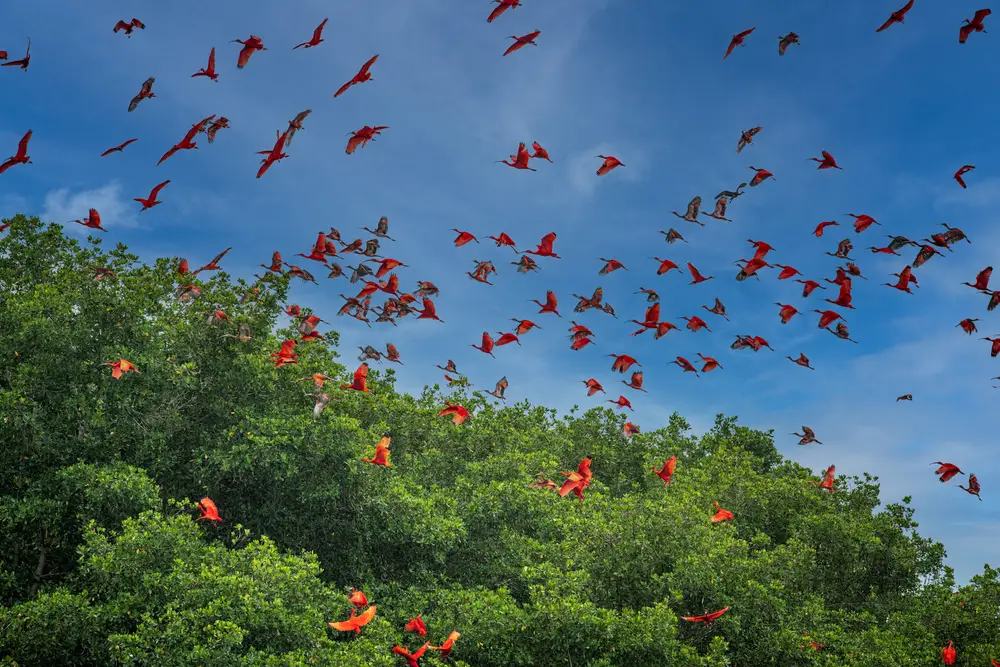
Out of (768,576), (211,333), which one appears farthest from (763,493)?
(211,333)

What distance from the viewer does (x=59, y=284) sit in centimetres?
1681

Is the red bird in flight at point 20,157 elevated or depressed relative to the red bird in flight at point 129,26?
depressed

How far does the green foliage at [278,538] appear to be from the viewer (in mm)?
12305

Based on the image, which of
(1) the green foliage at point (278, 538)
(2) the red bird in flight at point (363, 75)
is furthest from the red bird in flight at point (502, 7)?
(1) the green foliage at point (278, 538)

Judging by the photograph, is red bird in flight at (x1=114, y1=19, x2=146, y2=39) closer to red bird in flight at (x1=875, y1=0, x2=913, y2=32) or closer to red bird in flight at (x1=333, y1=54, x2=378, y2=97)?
red bird in flight at (x1=333, y1=54, x2=378, y2=97)

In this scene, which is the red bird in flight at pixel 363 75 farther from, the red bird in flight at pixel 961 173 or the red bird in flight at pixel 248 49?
the red bird in flight at pixel 961 173

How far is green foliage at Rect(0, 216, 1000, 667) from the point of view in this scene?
12.3 metres

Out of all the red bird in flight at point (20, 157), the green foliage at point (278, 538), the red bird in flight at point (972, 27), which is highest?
the red bird in flight at point (972, 27)

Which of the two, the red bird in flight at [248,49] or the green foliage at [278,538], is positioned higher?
the red bird in flight at [248,49]

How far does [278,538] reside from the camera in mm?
16531

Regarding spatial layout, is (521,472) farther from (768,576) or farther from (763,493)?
(763,493)

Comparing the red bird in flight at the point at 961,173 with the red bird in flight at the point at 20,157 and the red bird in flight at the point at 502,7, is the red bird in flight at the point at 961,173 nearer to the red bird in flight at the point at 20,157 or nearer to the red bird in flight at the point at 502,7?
the red bird in flight at the point at 502,7

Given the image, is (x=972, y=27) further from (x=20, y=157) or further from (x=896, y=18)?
(x=20, y=157)

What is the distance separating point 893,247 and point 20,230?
19.1 m
